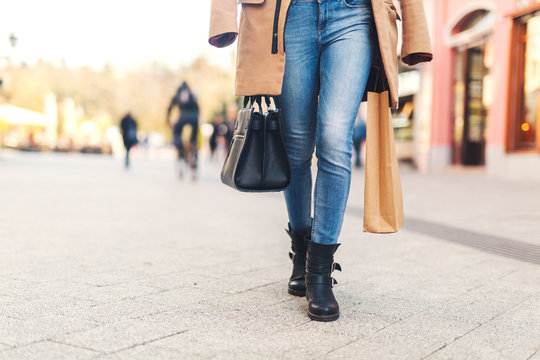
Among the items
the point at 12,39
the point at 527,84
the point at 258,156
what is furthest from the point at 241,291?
the point at 12,39

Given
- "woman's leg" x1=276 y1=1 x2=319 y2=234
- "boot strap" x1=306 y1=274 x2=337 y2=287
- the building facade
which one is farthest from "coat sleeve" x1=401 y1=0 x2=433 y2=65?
the building facade

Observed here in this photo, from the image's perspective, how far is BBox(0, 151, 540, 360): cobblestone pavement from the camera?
1.97 meters

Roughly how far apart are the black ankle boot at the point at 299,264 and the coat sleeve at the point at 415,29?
0.91 m

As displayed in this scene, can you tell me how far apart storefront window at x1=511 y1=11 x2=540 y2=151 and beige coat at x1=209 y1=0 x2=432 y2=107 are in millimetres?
9690

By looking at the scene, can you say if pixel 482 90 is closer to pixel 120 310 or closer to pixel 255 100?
pixel 255 100

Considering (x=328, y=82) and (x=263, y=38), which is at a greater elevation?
(x=263, y=38)

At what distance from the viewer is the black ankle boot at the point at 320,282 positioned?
229cm

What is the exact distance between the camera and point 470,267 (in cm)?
338

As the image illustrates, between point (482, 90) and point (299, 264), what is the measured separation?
41.3 feet

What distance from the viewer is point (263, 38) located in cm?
240

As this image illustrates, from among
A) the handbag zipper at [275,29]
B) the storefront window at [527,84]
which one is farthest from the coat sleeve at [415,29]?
the storefront window at [527,84]

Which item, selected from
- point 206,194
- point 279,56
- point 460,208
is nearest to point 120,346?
point 279,56

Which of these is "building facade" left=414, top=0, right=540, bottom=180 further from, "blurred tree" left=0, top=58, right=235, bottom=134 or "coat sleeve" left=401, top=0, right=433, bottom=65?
"blurred tree" left=0, top=58, right=235, bottom=134

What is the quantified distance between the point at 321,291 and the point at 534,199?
592 centimetres
